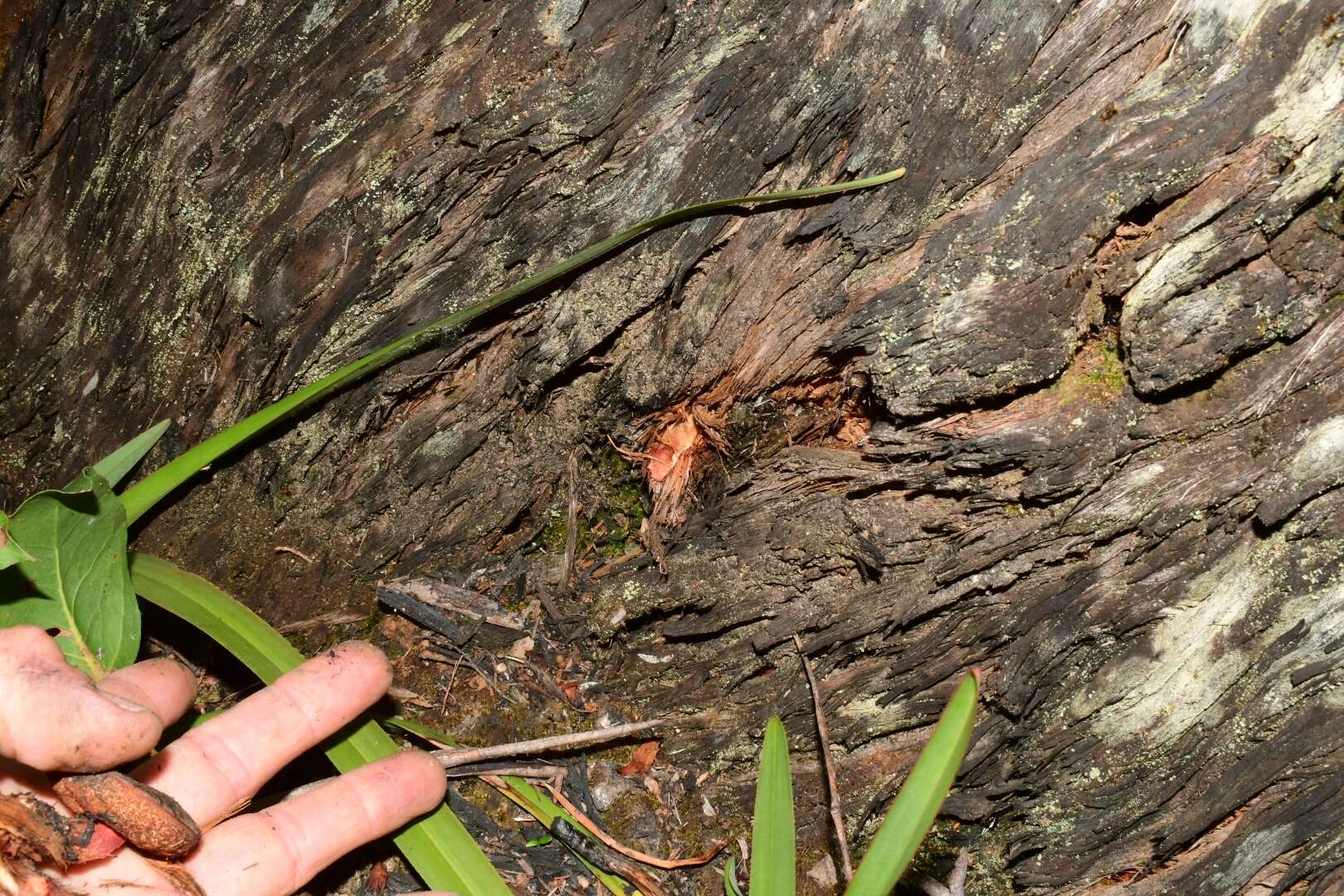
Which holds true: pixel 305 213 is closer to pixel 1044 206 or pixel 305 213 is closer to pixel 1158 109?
pixel 1044 206

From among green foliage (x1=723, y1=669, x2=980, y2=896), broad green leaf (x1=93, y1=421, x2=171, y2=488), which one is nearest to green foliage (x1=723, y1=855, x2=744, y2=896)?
green foliage (x1=723, y1=669, x2=980, y2=896)

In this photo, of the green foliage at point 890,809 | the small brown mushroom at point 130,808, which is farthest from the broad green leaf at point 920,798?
the small brown mushroom at point 130,808

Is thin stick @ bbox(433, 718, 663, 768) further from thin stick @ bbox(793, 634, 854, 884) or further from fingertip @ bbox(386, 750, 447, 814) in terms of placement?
thin stick @ bbox(793, 634, 854, 884)

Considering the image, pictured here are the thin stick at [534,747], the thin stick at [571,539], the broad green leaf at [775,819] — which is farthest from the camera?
the thin stick at [571,539]

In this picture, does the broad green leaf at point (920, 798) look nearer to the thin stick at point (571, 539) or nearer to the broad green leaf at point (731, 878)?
the broad green leaf at point (731, 878)

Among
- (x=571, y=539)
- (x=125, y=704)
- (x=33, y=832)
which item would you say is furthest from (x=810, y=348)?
(x=33, y=832)

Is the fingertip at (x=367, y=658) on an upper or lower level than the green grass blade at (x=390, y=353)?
lower
